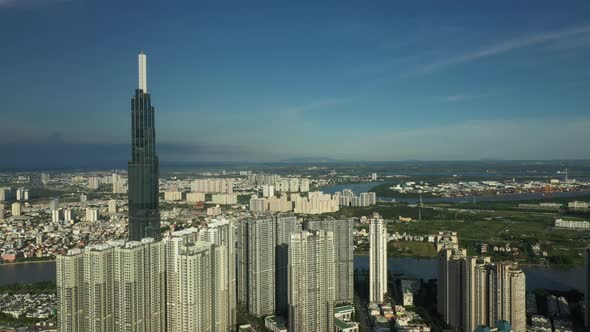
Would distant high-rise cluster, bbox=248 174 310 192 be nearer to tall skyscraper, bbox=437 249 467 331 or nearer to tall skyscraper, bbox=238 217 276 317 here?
tall skyscraper, bbox=238 217 276 317

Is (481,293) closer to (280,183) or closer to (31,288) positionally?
(31,288)

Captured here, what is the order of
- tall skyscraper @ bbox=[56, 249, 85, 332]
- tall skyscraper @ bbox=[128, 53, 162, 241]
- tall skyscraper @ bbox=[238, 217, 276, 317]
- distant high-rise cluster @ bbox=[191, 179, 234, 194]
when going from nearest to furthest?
tall skyscraper @ bbox=[56, 249, 85, 332], tall skyscraper @ bbox=[238, 217, 276, 317], tall skyscraper @ bbox=[128, 53, 162, 241], distant high-rise cluster @ bbox=[191, 179, 234, 194]

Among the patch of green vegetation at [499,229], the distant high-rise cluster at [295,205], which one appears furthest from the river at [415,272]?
the distant high-rise cluster at [295,205]

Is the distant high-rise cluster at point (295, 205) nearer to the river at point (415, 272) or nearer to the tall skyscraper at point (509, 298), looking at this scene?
the river at point (415, 272)

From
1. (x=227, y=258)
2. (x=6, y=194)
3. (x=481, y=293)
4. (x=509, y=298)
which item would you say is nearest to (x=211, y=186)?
(x=6, y=194)

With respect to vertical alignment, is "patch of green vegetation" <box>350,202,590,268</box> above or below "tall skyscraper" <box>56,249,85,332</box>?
below

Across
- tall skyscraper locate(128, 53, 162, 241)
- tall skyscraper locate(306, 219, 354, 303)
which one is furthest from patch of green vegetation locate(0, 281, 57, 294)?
tall skyscraper locate(306, 219, 354, 303)

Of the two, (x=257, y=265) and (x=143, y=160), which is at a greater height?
(x=143, y=160)
